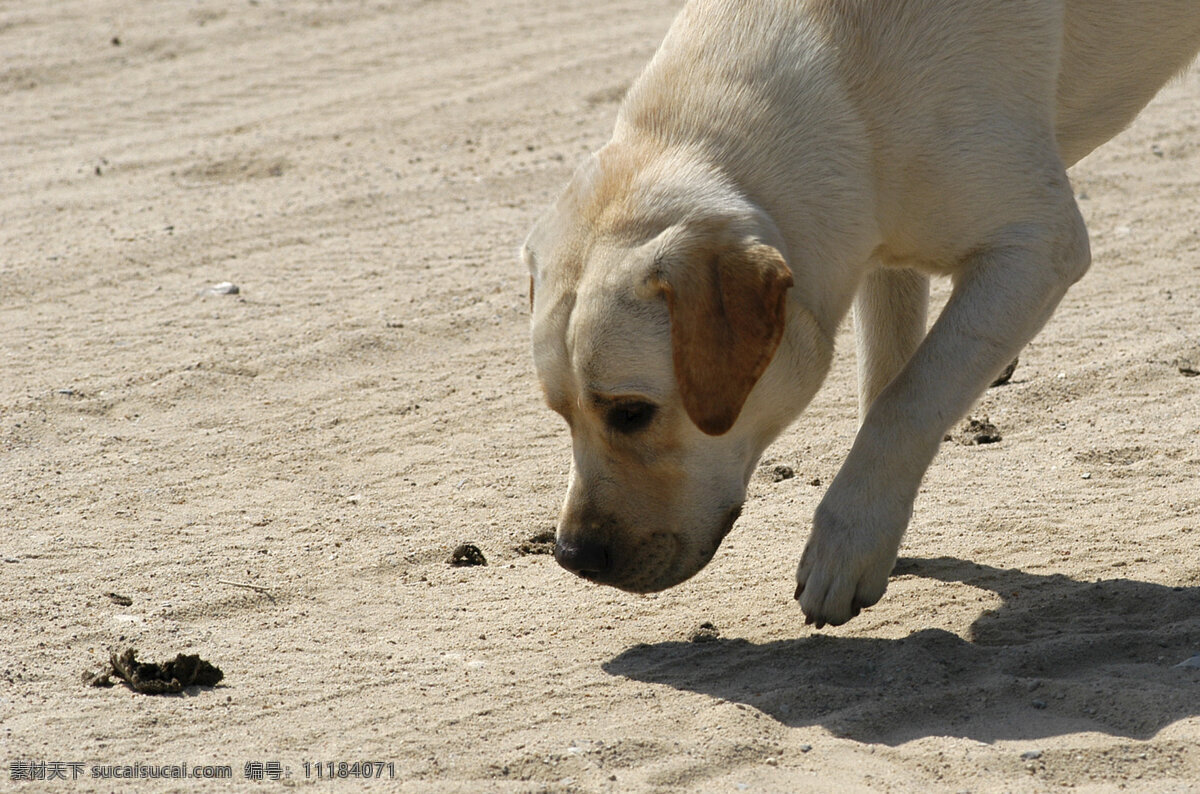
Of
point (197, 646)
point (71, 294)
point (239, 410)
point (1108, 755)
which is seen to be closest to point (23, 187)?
point (71, 294)

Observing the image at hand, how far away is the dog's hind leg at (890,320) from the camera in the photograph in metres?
4.89

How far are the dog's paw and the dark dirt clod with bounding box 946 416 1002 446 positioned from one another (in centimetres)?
171

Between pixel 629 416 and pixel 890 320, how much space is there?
58.8 inches

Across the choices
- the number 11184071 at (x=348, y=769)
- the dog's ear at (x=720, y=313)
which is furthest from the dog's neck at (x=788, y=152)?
the number 11184071 at (x=348, y=769)

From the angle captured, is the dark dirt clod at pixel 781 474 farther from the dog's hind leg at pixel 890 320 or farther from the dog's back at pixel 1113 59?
the dog's back at pixel 1113 59

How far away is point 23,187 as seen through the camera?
817cm

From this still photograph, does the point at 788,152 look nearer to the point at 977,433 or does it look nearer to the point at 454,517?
the point at 454,517

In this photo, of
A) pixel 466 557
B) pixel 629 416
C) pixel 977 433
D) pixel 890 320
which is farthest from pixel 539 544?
pixel 977 433

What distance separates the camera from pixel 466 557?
468cm

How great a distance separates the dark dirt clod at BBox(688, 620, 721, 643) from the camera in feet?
13.5

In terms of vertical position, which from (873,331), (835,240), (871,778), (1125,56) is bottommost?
(871,778)

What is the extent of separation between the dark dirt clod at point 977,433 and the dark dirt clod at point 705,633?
172 cm

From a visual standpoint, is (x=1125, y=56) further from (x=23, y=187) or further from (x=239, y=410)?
(x=23, y=187)

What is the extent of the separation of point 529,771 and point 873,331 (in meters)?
2.24
